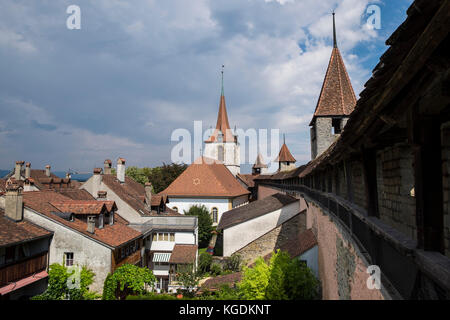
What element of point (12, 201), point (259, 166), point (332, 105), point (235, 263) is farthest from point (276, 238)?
point (259, 166)

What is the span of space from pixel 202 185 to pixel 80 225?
2507 centimetres

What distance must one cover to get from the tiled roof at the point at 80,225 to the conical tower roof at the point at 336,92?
17322 mm

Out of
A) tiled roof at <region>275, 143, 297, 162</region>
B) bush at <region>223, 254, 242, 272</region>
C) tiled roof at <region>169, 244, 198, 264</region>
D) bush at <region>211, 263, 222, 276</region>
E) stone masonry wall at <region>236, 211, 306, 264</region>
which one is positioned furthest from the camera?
tiled roof at <region>275, 143, 297, 162</region>

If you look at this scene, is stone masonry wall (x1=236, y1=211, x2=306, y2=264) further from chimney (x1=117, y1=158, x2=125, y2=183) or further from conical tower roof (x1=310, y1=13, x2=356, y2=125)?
chimney (x1=117, y1=158, x2=125, y2=183)

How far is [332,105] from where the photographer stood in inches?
920

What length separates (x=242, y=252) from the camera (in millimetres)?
20734

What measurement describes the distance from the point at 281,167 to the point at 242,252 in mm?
29724

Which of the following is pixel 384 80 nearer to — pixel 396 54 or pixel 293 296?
pixel 396 54

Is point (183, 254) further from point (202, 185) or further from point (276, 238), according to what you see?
point (202, 185)

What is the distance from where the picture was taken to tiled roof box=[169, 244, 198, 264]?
65.3 ft

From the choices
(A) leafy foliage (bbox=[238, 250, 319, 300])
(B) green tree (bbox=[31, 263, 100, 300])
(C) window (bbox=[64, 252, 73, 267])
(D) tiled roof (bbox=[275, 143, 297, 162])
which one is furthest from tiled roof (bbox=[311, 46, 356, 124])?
(D) tiled roof (bbox=[275, 143, 297, 162])

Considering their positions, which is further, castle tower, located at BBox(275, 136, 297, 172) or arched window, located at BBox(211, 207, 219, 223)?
castle tower, located at BBox(275, 136, 297, 172)

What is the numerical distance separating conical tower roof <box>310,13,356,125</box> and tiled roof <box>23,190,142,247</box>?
17.3m

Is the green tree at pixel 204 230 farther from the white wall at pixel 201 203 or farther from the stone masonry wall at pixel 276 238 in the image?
the stone masonry wall at pixel 276 238
